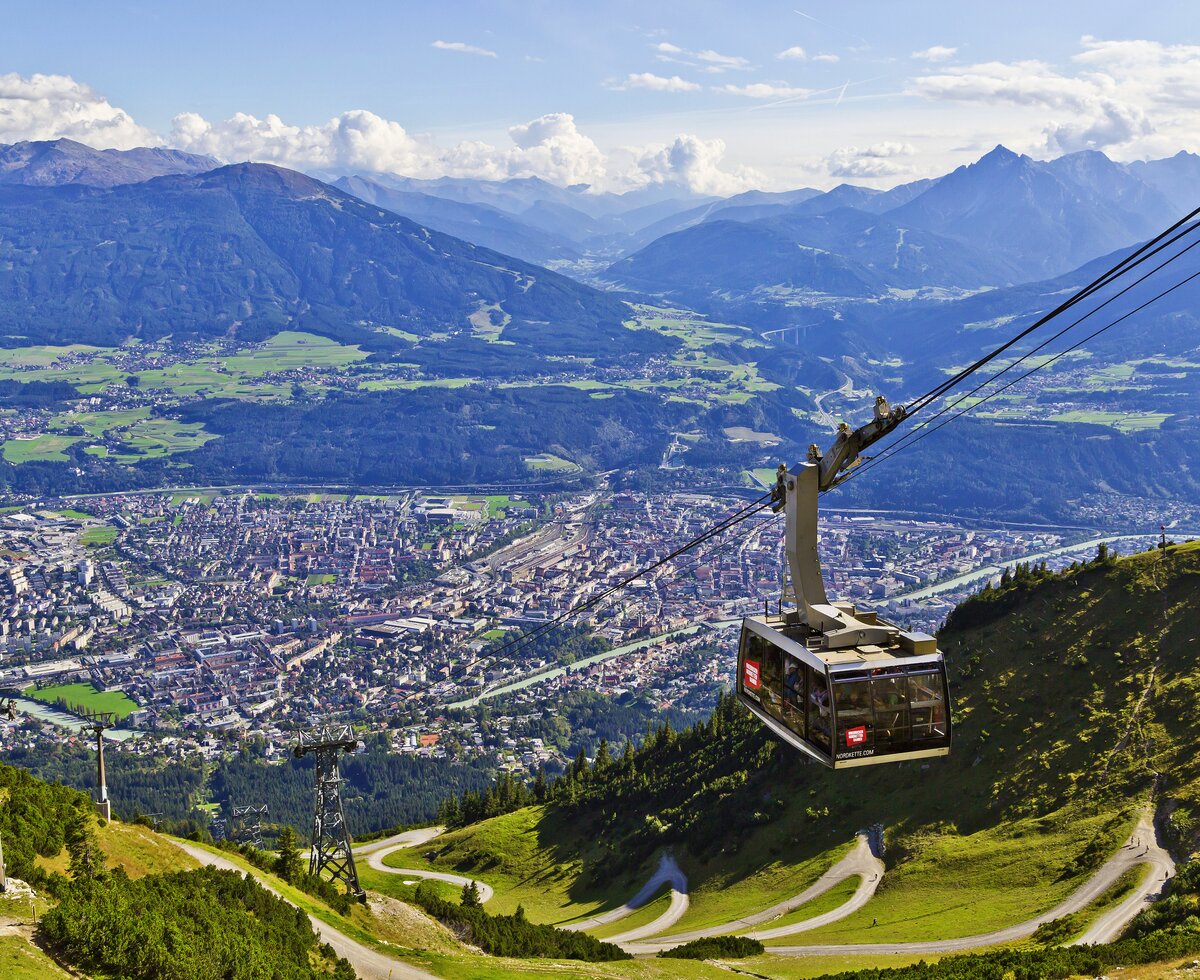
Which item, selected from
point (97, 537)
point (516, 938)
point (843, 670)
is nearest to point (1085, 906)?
point (516, 938)

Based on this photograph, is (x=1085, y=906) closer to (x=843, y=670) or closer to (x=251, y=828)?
(x=843, y=670)

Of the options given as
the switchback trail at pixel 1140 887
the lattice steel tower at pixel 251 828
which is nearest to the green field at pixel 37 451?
the lattice steel tower at pixel 251 828

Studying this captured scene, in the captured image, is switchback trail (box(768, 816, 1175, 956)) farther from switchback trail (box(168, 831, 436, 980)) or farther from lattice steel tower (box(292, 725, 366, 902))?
lattice steel tower (box(292, 725, 366, 902))

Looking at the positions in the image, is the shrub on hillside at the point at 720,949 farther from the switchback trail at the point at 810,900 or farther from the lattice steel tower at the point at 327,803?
the lattice steel tower at the point at 327,803

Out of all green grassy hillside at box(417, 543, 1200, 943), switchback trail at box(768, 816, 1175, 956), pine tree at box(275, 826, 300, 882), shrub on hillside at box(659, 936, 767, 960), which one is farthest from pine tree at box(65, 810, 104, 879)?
green grassy hillside at box(417, 543, 1200, 943)

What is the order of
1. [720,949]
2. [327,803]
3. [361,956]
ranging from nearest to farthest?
[361,956], [720,949], [327,803]
